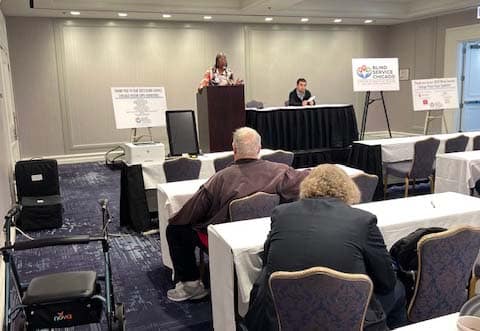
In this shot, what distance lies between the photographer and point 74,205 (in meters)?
5.65

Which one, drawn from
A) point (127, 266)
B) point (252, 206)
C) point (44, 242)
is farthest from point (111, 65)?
point (44, 242)


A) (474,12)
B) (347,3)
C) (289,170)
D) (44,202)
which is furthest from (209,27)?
(289,170)

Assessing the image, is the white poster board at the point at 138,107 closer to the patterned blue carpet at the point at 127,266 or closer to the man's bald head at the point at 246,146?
the patterned blue carpet at the point at 127,266

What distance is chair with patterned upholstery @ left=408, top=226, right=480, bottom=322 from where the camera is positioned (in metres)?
1.85

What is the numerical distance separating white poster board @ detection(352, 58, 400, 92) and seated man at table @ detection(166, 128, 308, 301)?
4.68 meters

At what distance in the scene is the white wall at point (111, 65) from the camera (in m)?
8.45

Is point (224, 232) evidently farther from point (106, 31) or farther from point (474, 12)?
point (474, 12)

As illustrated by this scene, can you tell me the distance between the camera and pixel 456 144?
5242 millimetres

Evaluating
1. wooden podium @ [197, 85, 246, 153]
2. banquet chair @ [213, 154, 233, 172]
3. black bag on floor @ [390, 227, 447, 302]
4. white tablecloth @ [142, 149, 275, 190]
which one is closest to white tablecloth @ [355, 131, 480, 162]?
wooden podium @ [197, 85, 246, 153]

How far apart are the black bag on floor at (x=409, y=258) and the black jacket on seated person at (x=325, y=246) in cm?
25

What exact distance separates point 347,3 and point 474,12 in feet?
8.17

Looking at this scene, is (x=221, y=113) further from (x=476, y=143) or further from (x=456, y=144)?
(x=476, y=143)

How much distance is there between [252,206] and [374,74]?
5378mm

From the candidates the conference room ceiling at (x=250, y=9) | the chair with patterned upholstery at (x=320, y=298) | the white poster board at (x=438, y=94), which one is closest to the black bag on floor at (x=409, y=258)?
the chair with patterned upholstery at (x=320, y=298)
